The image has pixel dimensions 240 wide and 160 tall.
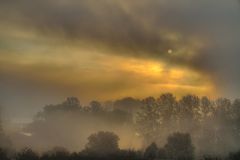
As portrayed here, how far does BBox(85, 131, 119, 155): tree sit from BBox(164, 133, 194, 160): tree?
1609 cm

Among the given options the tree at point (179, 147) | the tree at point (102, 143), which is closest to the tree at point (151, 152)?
the tree at point (179, 147)

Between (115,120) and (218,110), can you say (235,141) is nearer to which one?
(218,110)

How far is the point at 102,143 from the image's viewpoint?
135 meters

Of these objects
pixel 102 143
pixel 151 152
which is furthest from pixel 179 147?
pixel 102 143

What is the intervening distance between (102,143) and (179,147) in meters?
27.2

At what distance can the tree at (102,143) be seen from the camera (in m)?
127

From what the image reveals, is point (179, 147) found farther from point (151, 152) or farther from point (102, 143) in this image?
point (102, 143)

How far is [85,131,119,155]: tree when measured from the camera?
126938 millimetres

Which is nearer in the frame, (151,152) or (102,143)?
(102,143)

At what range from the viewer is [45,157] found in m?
119

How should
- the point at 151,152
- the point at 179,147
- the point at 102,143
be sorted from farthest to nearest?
the point at 179,147 < the point at 151,152 < the point at 102,143

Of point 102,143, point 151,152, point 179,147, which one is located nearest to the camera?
point 102,143

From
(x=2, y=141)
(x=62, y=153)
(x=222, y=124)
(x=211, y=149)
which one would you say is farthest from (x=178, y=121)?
(x=2, y=141)

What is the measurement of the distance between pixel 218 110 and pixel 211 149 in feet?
150
